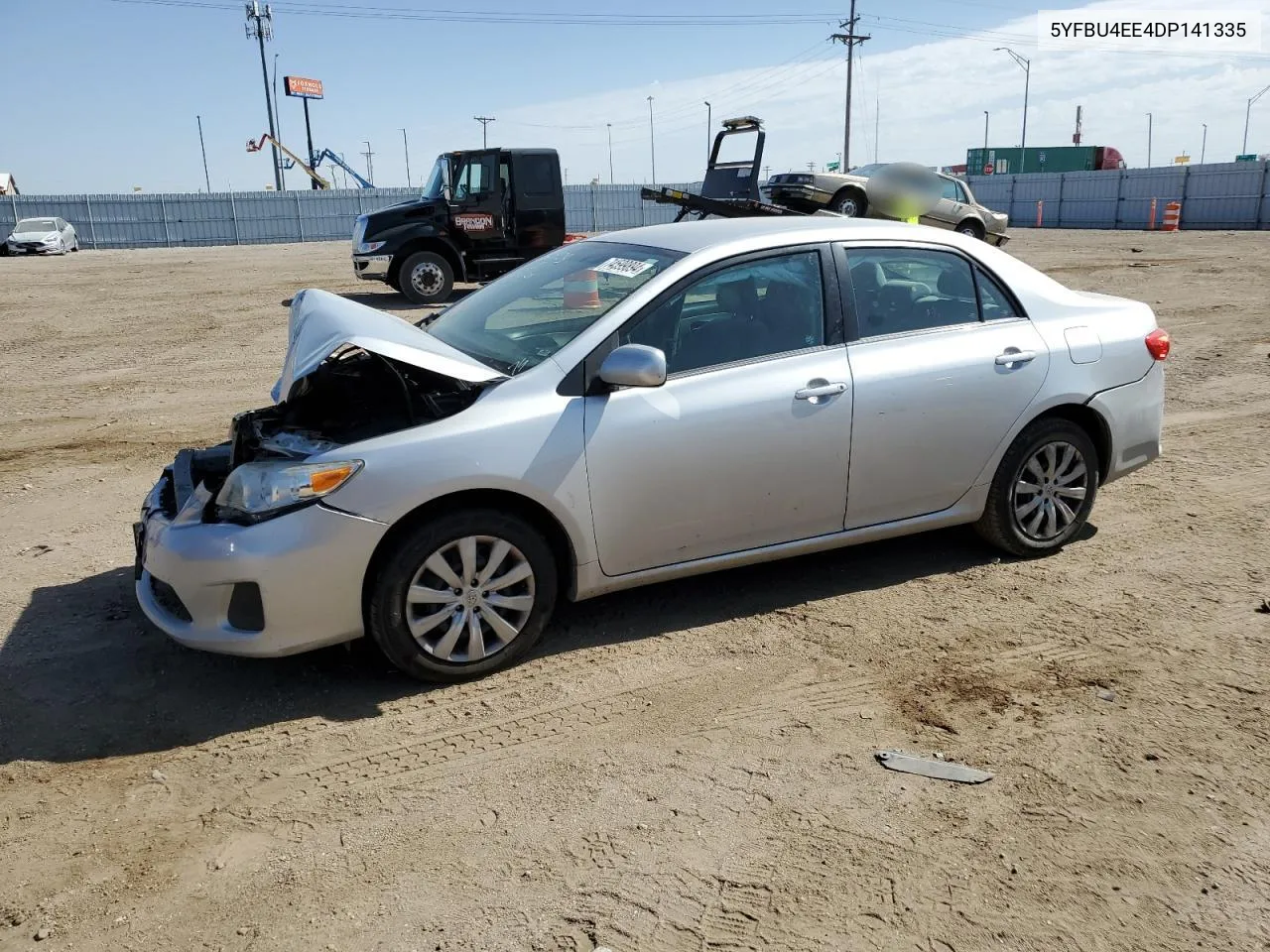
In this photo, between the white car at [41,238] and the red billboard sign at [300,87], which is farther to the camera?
the red billboard sign at [300,87]

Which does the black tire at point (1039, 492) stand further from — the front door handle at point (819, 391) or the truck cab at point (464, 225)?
the truck cab at point (464, 225)

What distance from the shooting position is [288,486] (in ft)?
11.9

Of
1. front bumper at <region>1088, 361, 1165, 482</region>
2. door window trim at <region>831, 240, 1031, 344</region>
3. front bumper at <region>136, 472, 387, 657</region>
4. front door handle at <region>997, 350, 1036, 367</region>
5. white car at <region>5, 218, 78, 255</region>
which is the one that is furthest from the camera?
white car at <region>5, 218, 78, 255</region>

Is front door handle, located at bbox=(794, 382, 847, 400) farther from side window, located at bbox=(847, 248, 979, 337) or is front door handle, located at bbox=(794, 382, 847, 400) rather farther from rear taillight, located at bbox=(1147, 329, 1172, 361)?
rear taillight, located at bbox=(1147, 329, 1172, 361)

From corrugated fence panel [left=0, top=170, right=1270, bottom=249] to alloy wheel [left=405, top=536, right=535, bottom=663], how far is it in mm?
33107

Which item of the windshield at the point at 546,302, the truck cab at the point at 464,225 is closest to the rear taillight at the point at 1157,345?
the windshield at the point at 546,302

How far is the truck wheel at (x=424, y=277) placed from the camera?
52.7 ft

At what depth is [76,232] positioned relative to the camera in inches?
1555

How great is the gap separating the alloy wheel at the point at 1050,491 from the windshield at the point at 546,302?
6.70 ft

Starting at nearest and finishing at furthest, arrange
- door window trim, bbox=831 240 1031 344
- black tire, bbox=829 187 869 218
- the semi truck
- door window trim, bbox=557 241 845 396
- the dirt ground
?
the dirt ground
door window trim, bbox=557 241 845 396
door window trim, bbox=831 240 1031 344
black tire, bbox=829 187 869 218
the semi truck

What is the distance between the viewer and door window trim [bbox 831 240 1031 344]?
4520 millimetres

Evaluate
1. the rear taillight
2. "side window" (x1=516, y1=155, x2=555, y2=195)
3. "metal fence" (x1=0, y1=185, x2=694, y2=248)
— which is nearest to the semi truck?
"metal fence" (x1=0, y1=185, x2=694, y2=248)

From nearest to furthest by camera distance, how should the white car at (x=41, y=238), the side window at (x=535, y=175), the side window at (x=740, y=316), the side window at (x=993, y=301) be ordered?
the side window at (x=740, y=316), the side window at (x=993, y=301), the side window at (x=535, y=175), the white car at (x=41, y=238)

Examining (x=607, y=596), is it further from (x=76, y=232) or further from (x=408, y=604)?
(x=76, y=232)
